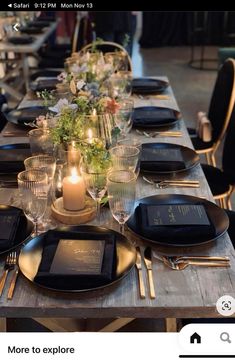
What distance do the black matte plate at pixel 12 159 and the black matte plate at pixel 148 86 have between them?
986mm

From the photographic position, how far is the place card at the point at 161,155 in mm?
1723

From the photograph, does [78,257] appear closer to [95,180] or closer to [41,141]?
[95,180]

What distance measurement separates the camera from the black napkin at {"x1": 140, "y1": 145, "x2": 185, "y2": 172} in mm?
1667

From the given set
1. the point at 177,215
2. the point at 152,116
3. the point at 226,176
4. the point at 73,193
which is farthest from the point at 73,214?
the point at 226,176

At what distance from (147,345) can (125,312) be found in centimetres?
9

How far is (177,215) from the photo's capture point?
1.33 meters

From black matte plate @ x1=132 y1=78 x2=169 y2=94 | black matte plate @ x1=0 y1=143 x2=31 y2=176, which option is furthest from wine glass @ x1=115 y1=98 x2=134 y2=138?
black matte plate @ x1=132 y1=78 x2=169 y2=94

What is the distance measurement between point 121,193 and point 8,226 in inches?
12.5

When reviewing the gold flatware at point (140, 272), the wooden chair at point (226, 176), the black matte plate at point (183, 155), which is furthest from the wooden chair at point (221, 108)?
the gold flatware at point (140, 272)

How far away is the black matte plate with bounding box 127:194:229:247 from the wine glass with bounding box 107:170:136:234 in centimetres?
5

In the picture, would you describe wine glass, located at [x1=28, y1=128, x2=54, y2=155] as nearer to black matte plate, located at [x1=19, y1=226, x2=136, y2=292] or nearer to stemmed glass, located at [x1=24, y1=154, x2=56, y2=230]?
stemmed glass, located at [x1=24, y1=154, x2=56, y2=230]

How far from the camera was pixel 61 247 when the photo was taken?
1.20 m

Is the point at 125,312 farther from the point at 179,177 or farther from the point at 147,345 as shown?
the point at 179,177

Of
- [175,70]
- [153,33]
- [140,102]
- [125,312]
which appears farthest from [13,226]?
[153,33]
